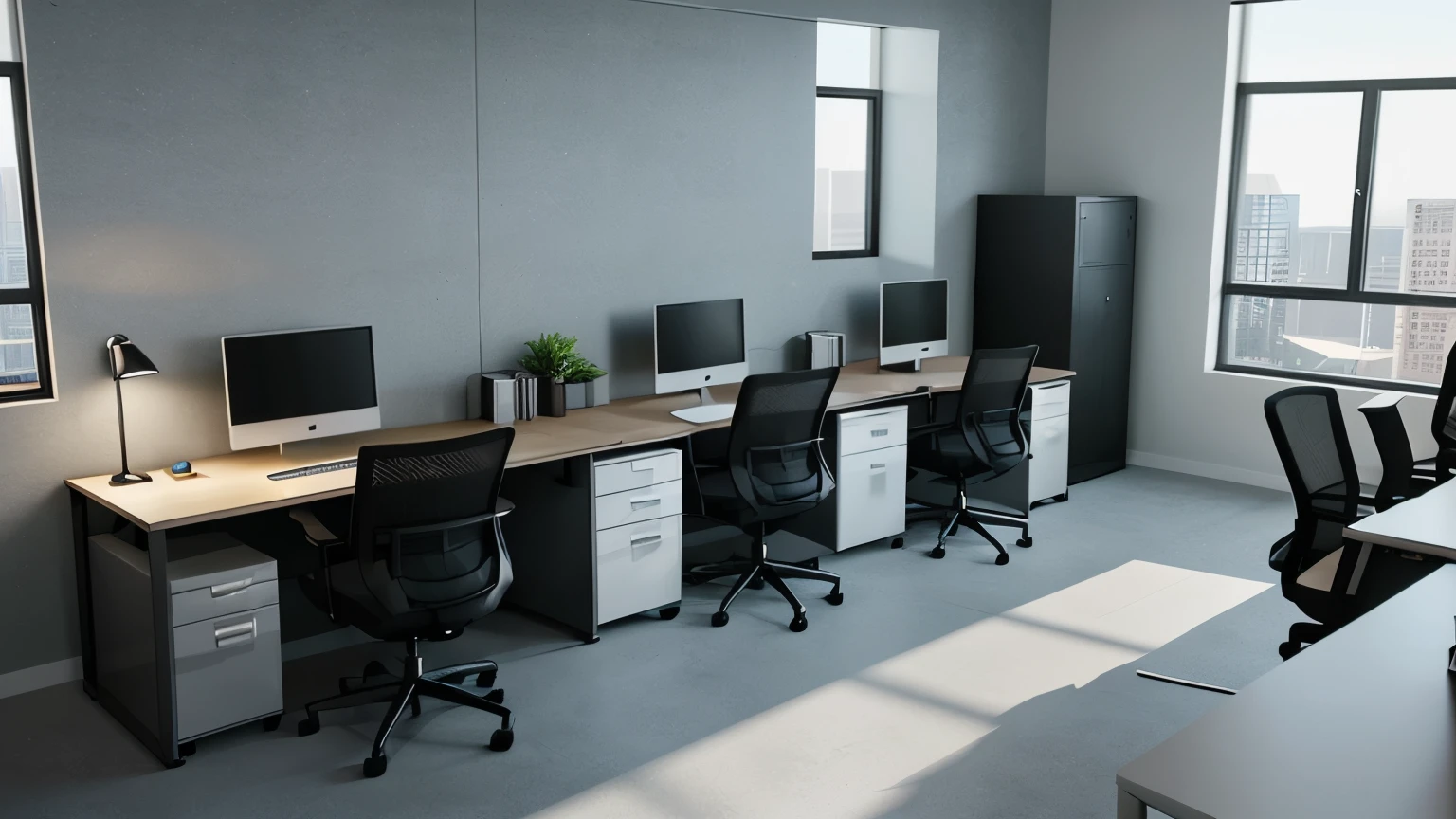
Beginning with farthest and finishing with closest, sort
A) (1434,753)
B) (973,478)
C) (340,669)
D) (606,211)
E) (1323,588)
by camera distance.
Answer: (973,478) < (606,211) < (340,669) < (1323,588) < (1434,753)

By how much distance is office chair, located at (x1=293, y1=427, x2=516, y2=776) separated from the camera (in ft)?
11.4

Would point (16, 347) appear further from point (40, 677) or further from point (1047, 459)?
point (1047, 459)

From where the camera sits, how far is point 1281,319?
23.0 feet

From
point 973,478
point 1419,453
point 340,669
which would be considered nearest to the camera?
point 340,669

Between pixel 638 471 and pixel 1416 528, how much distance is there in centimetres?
260

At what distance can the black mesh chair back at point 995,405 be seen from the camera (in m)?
5.47

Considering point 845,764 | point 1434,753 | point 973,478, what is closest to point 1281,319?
point 973,478

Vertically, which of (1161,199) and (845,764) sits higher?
(1161,199)

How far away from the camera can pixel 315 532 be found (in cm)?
370

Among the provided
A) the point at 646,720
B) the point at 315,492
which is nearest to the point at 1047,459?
the point at 646,720

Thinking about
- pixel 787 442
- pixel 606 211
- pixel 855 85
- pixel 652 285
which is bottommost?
pixel 787 442

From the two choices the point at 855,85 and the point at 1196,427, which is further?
the point at 1196,427

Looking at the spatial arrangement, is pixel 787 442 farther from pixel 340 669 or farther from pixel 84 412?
pixel 84 412

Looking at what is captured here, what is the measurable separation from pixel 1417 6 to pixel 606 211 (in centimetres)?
443
